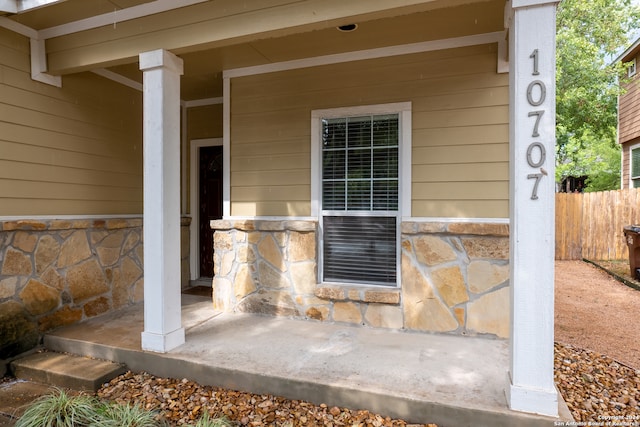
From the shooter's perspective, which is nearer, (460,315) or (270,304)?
(460,315)

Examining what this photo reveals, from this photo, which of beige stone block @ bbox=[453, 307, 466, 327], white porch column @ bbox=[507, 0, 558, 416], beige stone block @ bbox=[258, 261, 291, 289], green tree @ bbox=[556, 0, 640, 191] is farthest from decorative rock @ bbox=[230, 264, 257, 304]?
green tree @ bbox=[556, 0, 640, 191]

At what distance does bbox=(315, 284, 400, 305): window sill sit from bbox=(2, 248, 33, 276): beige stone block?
2608mm

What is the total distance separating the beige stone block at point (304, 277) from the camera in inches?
148

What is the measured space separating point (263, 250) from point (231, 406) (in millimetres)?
1715

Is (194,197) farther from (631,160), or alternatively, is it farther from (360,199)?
(631,160)

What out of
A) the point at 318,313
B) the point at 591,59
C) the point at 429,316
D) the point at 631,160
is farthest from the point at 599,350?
the point at 591,59

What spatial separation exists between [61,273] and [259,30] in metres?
2.94

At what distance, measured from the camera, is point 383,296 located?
348 cm

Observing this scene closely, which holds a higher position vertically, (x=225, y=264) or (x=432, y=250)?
(x=432, y=250)

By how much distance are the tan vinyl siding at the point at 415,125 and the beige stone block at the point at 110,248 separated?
1406 millimetres

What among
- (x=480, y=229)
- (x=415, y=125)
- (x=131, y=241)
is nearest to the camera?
(x=480, y=229)

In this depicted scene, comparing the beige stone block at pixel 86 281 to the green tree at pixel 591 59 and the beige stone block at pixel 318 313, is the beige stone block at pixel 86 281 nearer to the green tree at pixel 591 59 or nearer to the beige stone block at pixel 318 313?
the beige stone block at pixel 318 313

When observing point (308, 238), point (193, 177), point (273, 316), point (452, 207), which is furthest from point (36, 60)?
point (452, 207)

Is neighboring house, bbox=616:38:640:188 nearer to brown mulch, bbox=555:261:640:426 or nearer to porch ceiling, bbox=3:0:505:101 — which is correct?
brown mulch, bbox=555:261:640:426
